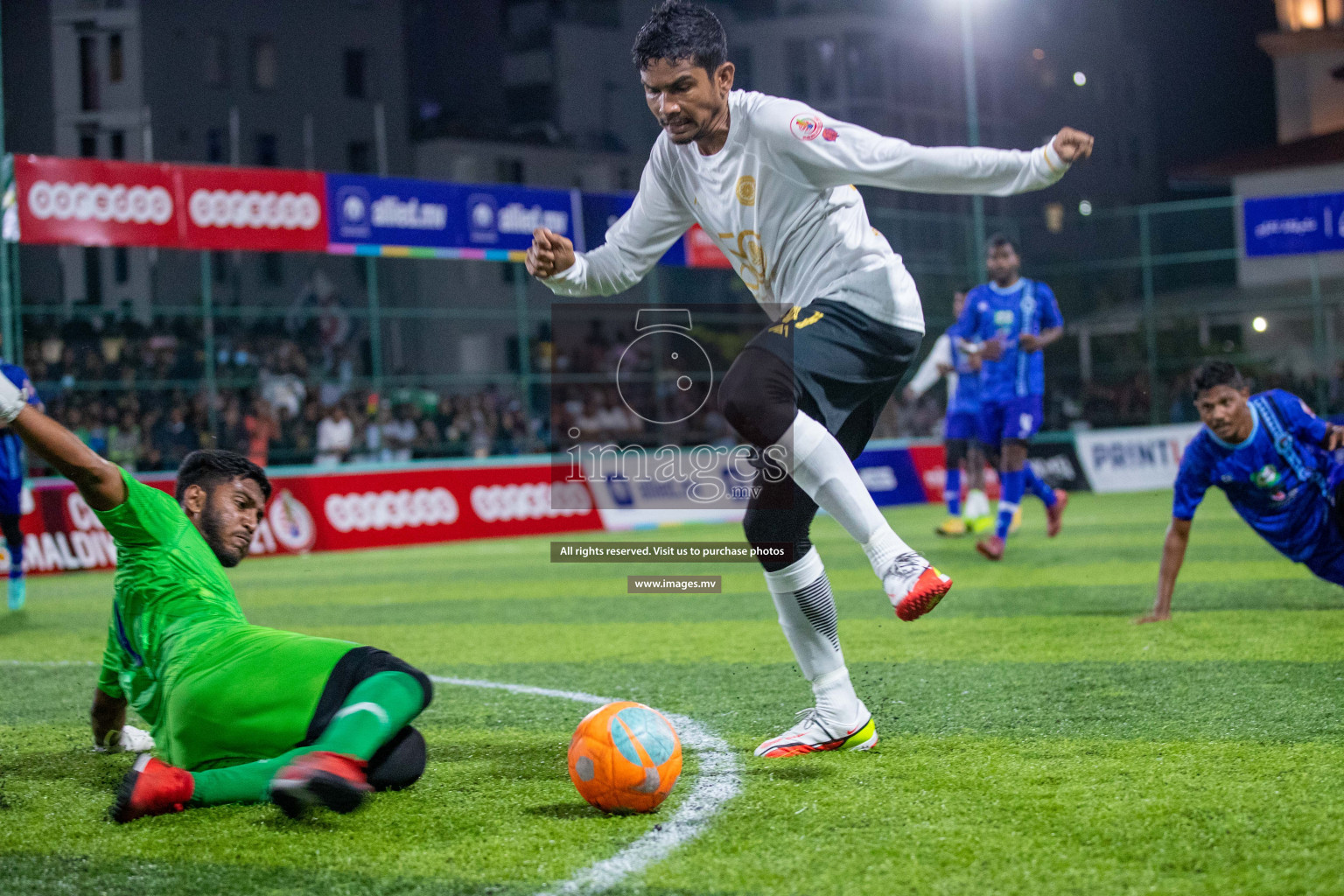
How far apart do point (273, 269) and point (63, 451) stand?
3718 centimetres

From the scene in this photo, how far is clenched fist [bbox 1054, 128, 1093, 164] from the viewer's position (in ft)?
12.0

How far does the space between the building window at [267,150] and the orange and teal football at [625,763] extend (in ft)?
140

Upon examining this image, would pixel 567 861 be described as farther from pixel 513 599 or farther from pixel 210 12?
pixel 210 12

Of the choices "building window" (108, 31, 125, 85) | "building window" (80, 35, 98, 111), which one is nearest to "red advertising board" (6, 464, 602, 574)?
"building window" (80, 35, 98, 111)

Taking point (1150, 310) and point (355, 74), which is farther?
point (355, 74)

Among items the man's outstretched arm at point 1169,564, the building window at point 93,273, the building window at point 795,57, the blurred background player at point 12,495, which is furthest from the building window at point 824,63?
the man's outstretched arm at point 1169,564

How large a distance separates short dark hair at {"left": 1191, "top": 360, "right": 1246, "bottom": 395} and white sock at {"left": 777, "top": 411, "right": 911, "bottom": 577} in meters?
2.85

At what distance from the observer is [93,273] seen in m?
32.2

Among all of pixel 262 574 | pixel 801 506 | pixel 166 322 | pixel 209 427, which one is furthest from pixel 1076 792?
pixel 166 322

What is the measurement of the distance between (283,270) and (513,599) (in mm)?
31652

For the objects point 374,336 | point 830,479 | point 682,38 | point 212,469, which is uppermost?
point 374,336

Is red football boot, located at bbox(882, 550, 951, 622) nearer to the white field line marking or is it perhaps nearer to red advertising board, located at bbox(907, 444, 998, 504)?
the white field line marking

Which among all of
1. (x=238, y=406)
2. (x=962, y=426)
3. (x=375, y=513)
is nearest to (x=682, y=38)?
(x=962, y=426)

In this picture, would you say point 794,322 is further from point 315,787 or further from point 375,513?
point 375,513
